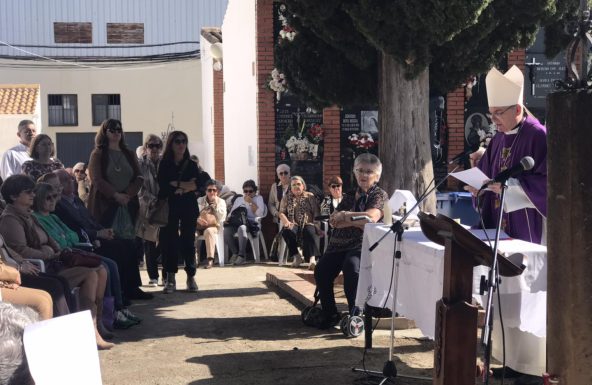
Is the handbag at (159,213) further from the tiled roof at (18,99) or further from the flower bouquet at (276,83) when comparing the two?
the tiled roof at (18,99)

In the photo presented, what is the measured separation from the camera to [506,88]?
6.13 metres

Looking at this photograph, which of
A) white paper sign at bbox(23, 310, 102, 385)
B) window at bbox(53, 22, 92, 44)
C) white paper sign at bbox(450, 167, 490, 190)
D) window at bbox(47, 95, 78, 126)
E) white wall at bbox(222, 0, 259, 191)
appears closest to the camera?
white paper sign at bbox(23, 310, 102, 385)

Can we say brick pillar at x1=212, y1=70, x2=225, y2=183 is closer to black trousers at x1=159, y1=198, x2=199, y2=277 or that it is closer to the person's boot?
the person's boot

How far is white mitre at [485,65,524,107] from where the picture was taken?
610cm

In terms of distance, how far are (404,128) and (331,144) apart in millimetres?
5061

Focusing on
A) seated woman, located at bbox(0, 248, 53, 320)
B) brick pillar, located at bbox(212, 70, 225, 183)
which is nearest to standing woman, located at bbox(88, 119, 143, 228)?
seated woman, located at bbox(0, 248, 53, 320)

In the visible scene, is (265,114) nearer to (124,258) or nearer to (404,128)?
(404,128)

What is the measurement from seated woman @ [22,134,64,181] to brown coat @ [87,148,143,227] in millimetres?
480

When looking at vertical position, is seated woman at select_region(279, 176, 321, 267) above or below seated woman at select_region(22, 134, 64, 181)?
below

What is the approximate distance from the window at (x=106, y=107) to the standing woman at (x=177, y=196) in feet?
82.8

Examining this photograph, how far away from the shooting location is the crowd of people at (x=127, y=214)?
19.9 feet

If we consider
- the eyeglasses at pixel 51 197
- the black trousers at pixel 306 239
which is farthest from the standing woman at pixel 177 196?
the black trousers at pixel 306 239

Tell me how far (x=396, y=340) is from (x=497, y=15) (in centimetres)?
338

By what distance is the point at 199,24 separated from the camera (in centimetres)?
3691
